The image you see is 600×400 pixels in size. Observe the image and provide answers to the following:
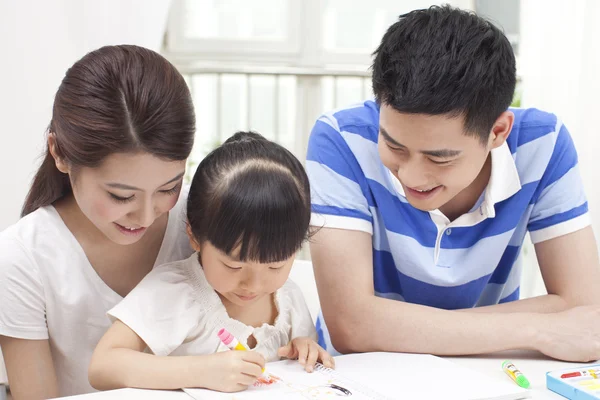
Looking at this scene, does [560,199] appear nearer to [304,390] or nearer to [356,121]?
[356,121]

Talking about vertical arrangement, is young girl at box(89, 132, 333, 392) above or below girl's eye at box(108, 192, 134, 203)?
below

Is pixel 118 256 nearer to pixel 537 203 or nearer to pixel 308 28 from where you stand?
pixel 537 203

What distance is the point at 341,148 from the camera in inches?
53.4

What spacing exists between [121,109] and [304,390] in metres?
0.48

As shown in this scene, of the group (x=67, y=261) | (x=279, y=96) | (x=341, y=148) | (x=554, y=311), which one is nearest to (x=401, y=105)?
(x=341, y=148)

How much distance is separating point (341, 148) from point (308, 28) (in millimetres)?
1866

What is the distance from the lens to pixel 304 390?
98 centimetres

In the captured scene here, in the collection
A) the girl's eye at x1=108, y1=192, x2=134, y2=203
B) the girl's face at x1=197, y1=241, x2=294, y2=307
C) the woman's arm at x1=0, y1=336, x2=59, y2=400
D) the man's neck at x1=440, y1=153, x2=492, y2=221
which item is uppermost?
the girl's eye at x1=108, y1=192, x2=134, y2=203

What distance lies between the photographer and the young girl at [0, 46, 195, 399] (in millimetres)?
1087

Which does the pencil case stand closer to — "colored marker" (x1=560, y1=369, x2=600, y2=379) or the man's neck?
"colored marker" (x1=560, y1=369, x2=600, y2=379)

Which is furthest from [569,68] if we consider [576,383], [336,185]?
[576,383]

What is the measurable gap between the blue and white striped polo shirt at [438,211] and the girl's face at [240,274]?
0.24 metres

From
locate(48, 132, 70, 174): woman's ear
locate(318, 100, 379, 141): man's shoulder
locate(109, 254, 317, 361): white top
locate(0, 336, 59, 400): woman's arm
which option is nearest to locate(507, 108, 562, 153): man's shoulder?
locate(318, 100, 379, 141): man's shoulder

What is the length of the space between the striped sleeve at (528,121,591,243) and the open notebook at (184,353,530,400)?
0.40m
